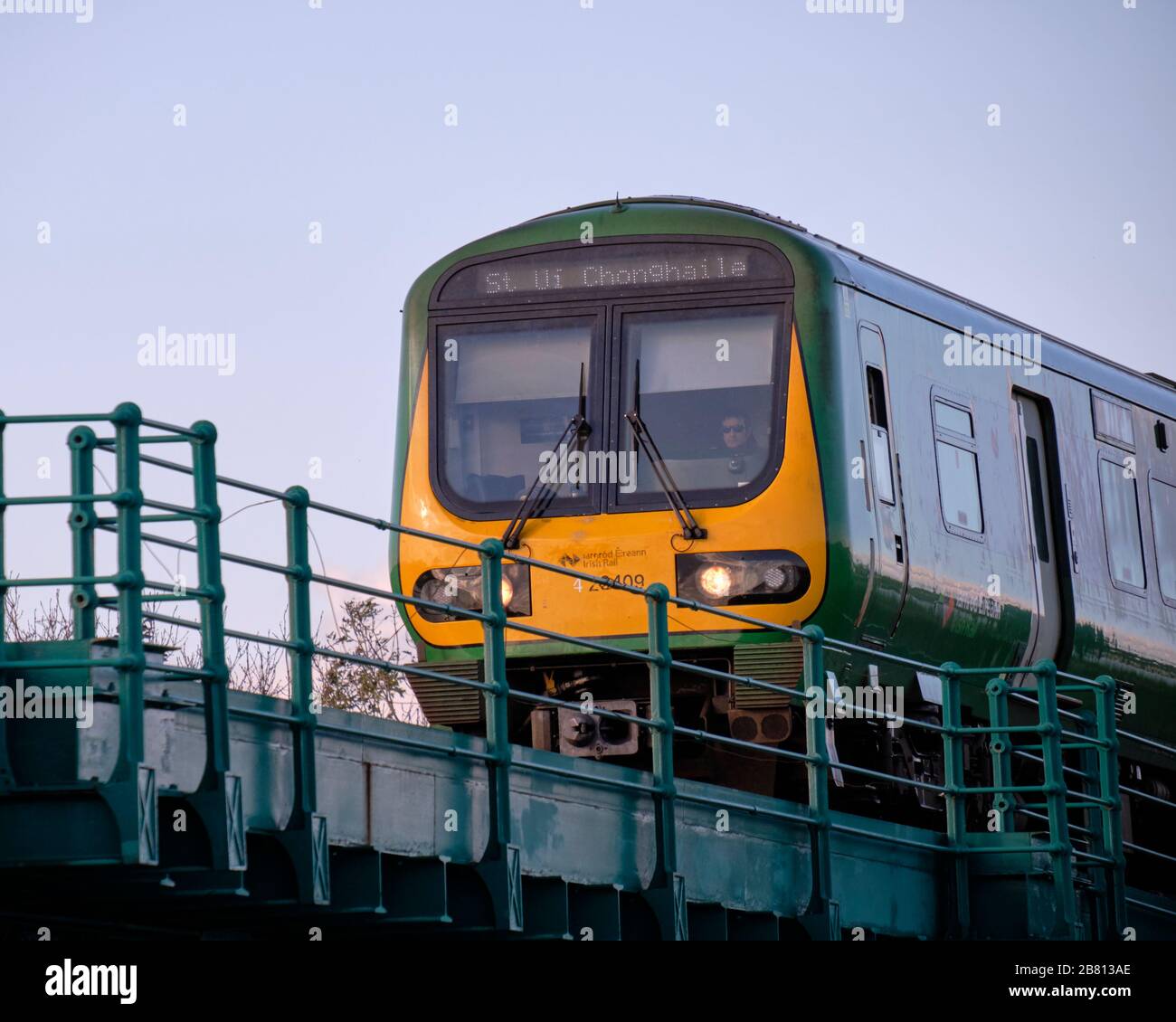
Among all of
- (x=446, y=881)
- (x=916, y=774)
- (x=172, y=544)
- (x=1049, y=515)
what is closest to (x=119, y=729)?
(x=172, y=544)

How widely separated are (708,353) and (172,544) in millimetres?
5770

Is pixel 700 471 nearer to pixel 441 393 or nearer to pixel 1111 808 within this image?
pixel 441 393

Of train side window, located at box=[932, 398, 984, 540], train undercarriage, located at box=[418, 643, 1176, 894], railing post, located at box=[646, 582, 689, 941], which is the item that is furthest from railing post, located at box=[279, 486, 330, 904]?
train side window, located at box=[932, 398, 984, 540]

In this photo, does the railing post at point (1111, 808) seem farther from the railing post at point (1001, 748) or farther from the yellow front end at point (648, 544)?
the yellow front end at point (648, 544)

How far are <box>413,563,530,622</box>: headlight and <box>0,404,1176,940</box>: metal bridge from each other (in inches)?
93.3

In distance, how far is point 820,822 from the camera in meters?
10.6

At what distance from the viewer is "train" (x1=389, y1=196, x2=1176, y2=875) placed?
12.5 m

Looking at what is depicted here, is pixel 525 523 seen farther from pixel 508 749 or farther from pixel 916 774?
pixel 508 749

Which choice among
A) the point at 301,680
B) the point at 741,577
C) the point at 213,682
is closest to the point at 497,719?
the point at 301,680

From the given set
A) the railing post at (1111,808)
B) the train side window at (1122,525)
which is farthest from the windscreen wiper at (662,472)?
the train side window at (1122,525)

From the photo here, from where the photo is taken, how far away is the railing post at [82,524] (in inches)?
292

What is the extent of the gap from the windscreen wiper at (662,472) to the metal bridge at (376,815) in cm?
156

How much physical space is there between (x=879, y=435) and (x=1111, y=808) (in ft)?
7.88

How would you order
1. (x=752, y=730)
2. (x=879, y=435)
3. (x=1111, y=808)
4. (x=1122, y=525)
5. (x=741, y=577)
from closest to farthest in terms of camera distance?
(x=752, y=730)
(x=741, y=577)
(x=1111, y=808)
(x=879, y=435)
(x=1122, y=525)
